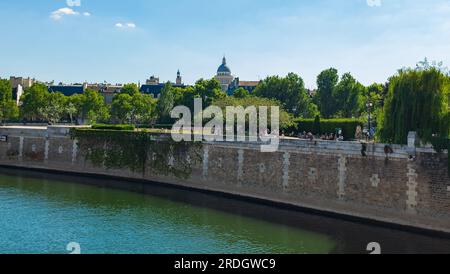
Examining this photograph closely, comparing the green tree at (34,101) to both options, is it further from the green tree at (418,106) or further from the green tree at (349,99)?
the green tree at (418,106)

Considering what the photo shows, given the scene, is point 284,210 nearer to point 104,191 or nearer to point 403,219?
point 403,219

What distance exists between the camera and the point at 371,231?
26.5 m

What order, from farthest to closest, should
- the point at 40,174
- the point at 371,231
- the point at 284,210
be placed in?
the point at 40,174, the point at 284,210, the point at 371,231

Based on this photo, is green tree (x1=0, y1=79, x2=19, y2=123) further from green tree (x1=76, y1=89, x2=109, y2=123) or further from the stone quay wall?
the stone quay wall

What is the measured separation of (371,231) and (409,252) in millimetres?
3776

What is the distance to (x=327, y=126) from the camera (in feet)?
155

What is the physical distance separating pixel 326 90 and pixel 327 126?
28.2m

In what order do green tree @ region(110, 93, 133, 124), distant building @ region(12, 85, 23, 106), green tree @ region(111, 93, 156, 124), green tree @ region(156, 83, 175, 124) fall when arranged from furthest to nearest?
1. distant building @ region(12, 85, 23, 106)
2. green tree @ region(111, 93, 156, 124)
3. green tree @ region(110, 93, 133, 124)
4. green tree @ region(156, 83, 175, 124)

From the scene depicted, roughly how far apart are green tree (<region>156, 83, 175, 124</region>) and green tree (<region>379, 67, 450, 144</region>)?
144 ft

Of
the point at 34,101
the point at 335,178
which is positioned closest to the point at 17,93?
the point at 34,101

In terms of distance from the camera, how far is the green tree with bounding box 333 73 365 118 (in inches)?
2822

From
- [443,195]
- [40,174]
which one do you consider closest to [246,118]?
[40,174]

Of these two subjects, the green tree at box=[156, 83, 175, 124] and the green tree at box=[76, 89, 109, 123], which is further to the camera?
the green tree at box=[76, 89, 109, 123]

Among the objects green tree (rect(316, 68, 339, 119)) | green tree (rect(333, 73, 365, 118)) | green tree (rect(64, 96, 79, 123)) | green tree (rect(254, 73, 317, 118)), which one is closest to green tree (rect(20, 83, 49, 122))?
green tree (rect(64, 96, 79, 123))
